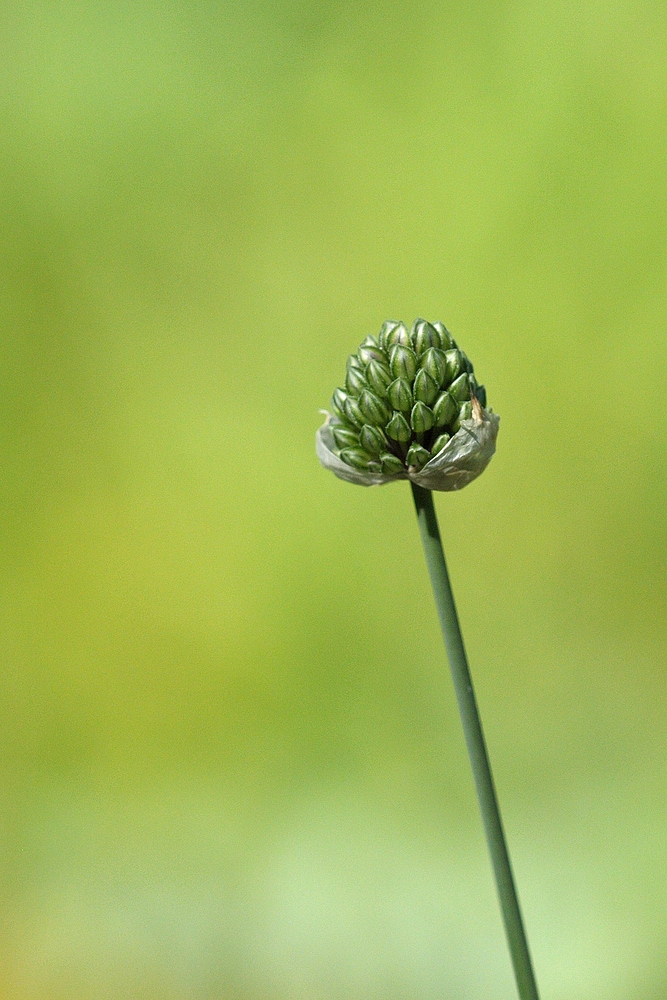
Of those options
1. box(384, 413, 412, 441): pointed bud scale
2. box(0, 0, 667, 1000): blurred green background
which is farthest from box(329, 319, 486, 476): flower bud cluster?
box(0, 0, 667, 1000): blurred green background

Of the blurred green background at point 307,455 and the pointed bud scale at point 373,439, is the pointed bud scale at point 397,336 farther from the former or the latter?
the blurred green background at point 307,455

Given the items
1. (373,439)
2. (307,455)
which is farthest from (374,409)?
(307,455)

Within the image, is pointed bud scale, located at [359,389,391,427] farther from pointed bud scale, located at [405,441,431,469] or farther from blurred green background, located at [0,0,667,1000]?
blurred green background, located at [0,0,667,1000]

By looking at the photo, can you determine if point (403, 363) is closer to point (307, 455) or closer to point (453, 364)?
point (453, 364)

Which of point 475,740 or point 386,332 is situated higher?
point 386,332

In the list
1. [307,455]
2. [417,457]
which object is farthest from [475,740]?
[307,455]

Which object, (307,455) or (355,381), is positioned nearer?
(355,381)

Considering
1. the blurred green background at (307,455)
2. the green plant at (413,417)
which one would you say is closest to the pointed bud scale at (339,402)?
the green plant at (413,417)
